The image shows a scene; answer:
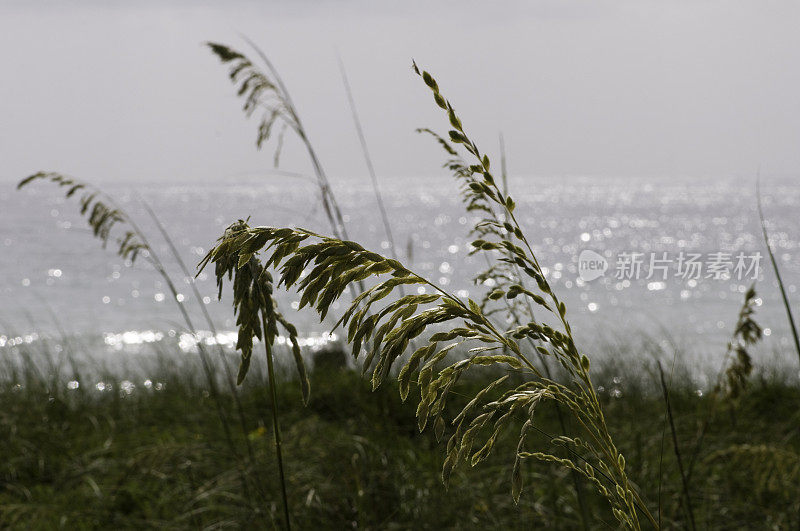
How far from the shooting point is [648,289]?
28.5 metres

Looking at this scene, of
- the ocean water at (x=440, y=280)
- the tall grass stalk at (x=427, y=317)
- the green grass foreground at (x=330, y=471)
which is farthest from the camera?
the ocean water at (x=440, y=280)

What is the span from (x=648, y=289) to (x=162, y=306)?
1836 cm

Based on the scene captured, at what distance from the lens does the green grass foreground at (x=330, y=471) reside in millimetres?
2584

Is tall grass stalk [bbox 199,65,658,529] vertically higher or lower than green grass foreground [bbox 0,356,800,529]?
higher

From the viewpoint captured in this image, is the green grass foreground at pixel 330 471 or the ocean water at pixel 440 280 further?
the ocean water at pixel 440 280

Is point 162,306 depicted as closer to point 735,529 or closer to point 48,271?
point 48,271

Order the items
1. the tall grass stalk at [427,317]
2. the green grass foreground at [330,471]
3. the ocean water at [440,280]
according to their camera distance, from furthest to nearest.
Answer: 1. the ocean water at [440,280]
2. the green grass foreground at [330,471]
3. the tall grass stalk at [427,317]

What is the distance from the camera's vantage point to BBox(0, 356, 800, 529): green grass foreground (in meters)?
2.58

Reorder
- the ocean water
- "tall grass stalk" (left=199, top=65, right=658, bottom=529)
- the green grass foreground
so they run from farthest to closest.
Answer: the ocean water → the green grass foreground → "tall grass stalk" (left=199, top=65, right=658, bottom=529)

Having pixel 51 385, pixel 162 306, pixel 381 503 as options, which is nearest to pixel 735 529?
pixel 381 503

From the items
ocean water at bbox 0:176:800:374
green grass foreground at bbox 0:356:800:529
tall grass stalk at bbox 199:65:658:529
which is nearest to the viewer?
tall grass stalk at bbox 199:65:658:529

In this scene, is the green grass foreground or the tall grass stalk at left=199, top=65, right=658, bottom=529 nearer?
the tall grass stalk at left=199, top=65, right=658, bottom=529

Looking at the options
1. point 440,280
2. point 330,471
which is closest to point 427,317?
point 330,471

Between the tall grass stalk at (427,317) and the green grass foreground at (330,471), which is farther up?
the tall grass stalk at (427,317)
